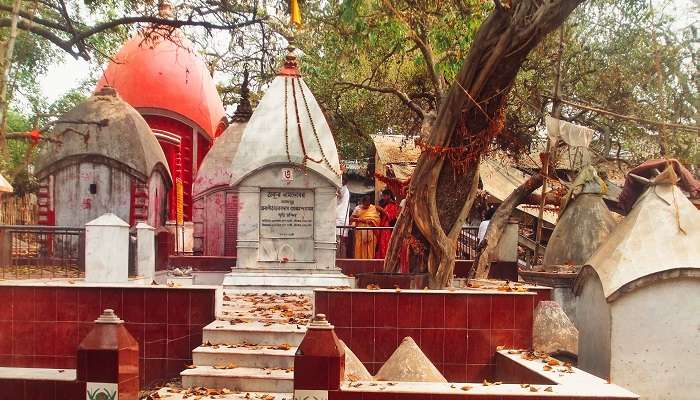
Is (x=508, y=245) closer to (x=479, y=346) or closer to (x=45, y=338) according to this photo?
(x=479, y=346)

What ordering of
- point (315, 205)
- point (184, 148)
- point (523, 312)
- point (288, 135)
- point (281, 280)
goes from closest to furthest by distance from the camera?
point (523, 312) → point (281, 280) → point (315, 205) → point (288, 135) → point (184, 148)

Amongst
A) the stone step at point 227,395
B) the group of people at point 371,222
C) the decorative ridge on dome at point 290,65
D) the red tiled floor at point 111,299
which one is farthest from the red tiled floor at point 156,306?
the group of people at point 371,222

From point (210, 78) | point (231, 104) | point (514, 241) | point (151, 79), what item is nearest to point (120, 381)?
point (514, 241)

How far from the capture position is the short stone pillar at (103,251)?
1073 cm

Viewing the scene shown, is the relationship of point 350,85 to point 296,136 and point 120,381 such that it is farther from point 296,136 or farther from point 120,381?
point 120,381

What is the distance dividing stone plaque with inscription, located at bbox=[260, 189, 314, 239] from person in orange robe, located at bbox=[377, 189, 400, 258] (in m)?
3.97

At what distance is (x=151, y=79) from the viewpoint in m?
22.8

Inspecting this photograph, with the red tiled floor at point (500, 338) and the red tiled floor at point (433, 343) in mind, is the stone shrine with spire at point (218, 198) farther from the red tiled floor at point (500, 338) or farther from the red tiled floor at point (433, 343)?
the red tiled floor at point (500, 338)

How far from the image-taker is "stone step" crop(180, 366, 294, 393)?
6914mm

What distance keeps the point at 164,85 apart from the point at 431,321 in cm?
1710

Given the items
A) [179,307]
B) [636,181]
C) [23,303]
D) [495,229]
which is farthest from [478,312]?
[495,229]

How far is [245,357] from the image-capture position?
737 cm

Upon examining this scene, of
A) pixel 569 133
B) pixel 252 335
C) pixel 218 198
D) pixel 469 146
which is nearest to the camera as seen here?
pixel 252 335

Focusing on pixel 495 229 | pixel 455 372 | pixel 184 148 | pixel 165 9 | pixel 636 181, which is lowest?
pixel 455 372
